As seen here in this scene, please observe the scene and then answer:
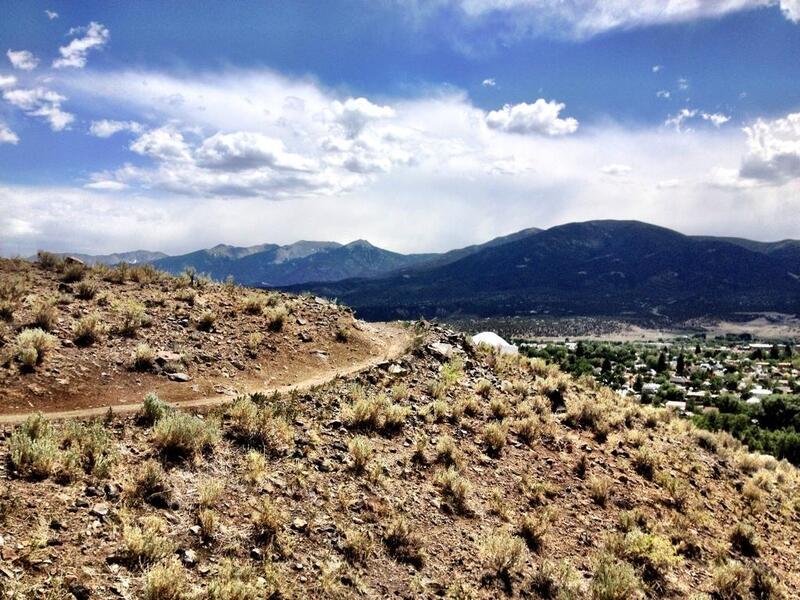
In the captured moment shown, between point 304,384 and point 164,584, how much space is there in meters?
8.77

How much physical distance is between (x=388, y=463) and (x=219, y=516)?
4.37 metres

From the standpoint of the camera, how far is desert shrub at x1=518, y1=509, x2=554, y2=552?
10.8 metres

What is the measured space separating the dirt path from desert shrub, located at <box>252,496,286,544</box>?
3941 mm

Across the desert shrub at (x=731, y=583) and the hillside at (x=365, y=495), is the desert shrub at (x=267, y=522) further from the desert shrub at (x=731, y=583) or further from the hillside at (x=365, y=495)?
the desert shrub at (x=731, y=583)

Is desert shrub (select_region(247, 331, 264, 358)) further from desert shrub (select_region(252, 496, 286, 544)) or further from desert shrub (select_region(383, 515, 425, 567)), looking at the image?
desert shrub (select_region(383, 515, 425, 567))

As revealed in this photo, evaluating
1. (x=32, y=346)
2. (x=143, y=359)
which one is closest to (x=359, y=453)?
(x=143, y=359)

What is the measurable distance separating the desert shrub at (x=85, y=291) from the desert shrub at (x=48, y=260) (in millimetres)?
3466

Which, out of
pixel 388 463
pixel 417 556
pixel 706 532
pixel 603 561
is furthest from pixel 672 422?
pixel 417 556

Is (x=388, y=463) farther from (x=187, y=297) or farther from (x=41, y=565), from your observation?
(x=187, y=297)

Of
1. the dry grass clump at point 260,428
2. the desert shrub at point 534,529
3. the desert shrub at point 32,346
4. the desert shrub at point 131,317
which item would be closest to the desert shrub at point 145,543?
the dry grass clump at point 260,428

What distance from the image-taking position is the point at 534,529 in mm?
11023

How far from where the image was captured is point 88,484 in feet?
26.4

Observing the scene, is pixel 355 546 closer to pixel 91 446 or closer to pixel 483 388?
pixel 91 446

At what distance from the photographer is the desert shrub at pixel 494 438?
14.2 meters
